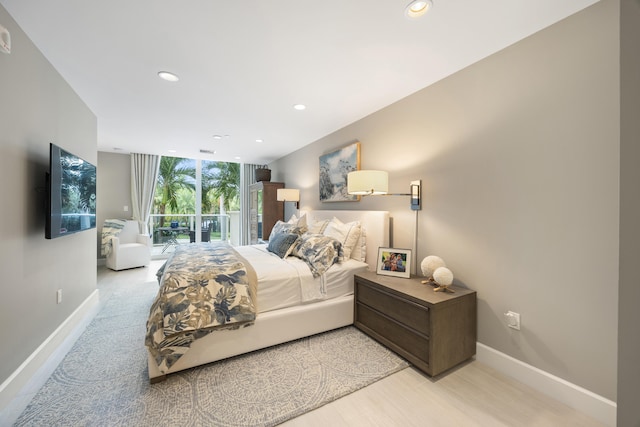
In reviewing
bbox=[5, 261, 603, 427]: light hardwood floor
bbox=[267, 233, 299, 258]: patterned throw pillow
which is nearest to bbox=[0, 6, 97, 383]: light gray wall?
bbox=[5, 261, 603, 427]: light hardwood floor

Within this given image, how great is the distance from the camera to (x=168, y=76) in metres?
2.36

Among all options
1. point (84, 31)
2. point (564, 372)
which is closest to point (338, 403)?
point (564, 372)

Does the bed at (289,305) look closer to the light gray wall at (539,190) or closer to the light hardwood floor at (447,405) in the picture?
the light gray wall at (539,190)

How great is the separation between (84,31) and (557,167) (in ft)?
10.9

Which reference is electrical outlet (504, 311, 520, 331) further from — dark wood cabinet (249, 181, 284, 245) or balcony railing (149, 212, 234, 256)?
balcony railing (149, 212, 234, 256)

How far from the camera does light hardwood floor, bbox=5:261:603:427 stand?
1.54 meters

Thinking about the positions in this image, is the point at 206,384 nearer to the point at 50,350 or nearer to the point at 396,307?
the point at 50,350

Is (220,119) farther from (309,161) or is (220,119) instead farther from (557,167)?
(557,167)

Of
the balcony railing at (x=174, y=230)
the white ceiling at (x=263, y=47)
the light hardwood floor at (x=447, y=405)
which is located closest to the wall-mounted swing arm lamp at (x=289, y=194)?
the white ceiling at (x=263, y=47)

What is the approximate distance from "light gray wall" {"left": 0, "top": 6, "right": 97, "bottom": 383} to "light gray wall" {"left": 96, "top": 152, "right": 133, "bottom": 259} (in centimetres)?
370

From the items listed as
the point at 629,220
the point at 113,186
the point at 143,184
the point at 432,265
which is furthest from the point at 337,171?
the point at 113,186

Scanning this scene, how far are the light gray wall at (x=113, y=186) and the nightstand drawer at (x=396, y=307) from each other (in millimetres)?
5767

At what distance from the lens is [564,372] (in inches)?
65.6

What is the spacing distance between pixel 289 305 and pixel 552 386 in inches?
77.5
